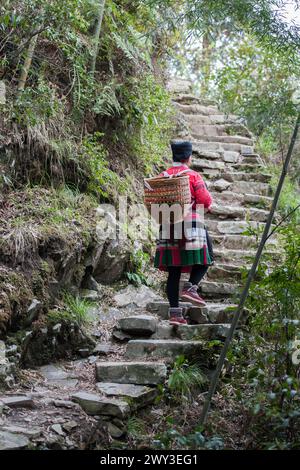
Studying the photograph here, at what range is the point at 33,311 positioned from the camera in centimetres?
446

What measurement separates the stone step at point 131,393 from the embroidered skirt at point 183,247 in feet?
3.80

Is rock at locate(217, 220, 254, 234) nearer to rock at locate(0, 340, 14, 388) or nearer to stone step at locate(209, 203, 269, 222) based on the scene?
stone step at locate(209, 203, 269, 222)

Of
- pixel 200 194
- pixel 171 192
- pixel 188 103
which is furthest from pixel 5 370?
pixel 188 103

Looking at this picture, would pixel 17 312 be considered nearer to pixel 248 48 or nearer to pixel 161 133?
pixel 161 133

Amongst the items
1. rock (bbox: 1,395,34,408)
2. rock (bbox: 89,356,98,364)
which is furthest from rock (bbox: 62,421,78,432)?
rock (bbox: 89,356,98,364)

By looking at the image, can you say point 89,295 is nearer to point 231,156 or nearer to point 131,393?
point 131,393

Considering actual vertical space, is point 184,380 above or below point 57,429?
above

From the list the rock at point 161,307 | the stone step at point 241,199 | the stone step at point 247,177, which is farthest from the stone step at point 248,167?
the rock at point 161,307

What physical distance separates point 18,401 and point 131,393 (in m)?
0.82

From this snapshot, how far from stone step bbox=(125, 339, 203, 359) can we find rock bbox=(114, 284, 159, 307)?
1010 mm

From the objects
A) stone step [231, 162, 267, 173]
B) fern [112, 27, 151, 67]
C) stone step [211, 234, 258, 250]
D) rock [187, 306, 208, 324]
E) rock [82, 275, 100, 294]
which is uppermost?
fern [112, 27, 151, 67]

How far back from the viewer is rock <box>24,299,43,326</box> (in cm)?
441
